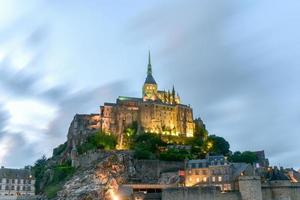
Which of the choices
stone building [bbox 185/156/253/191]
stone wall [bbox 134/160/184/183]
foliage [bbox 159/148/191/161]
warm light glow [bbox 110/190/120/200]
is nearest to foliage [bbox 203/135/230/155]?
foliage [bbox 159/148/191/161]

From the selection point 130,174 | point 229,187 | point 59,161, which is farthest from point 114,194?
point 59,161

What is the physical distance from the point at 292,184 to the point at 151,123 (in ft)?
132

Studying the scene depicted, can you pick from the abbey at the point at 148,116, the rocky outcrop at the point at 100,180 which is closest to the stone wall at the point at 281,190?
the rocky outcrop at the point at 100,180

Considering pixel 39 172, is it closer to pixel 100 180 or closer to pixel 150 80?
pixel 100 180

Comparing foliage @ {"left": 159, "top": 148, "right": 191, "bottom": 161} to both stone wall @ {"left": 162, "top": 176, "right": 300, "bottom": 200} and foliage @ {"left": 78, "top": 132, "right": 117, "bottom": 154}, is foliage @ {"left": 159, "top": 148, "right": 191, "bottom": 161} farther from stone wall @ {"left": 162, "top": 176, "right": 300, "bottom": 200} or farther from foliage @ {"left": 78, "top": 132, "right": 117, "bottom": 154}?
stone wall @ {"left": 162, "top": 176, "right": 300, "bottom": 200}

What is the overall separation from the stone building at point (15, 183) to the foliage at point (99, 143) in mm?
8981

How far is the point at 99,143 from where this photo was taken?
6894cm

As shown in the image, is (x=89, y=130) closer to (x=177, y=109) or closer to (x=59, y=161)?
(x=59, y=161)

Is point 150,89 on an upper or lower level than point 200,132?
upper

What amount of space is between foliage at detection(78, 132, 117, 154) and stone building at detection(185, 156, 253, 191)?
18706 mm

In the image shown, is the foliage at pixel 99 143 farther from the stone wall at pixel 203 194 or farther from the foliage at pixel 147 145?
the stone wall at pixel 203 194

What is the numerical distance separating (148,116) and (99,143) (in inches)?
565

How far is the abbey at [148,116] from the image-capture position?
78.2 meters

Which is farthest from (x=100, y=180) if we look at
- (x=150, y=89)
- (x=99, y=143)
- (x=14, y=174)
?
(x=150, y=89)
